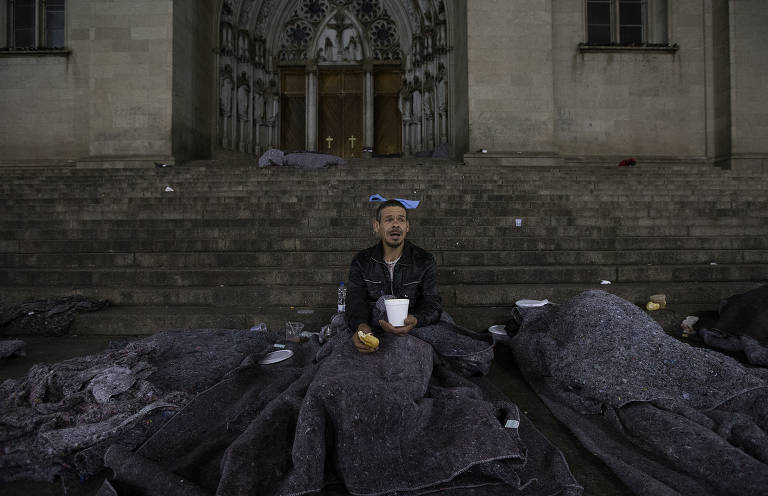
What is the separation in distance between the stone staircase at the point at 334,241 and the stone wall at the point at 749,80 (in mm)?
4734

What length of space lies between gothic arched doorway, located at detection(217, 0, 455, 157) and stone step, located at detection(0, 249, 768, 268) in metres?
8.45

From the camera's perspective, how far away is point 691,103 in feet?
37.7

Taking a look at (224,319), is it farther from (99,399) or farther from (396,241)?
(396,241)

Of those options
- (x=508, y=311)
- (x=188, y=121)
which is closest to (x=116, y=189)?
(x=188, y=121)

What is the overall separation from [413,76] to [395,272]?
12.4m

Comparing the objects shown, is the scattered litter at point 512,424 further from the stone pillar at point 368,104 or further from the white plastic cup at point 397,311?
the stone pillar at point 368,104

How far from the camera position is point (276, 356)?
3197 millimetres

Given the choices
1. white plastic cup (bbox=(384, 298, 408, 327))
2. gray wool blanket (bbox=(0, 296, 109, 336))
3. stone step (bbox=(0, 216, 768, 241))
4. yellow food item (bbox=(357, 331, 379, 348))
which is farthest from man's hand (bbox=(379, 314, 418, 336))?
gray wool blanket (bbox=(0, 296, 109, 336))

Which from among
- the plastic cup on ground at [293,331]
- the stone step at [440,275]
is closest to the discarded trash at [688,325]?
the stone step at [440,275]

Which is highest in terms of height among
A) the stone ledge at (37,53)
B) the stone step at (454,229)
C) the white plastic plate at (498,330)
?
the stone ledge at (37,53)

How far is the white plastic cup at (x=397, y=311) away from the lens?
89.7 inches

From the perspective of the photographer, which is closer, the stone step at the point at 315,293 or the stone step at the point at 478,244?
the stone step at the point at 315,293

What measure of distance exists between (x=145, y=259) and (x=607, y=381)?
200 inches

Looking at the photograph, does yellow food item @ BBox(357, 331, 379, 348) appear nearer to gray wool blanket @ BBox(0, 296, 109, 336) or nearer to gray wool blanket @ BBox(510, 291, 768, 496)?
gray wool blanket @ BBox(510, 291, 768, 496)
